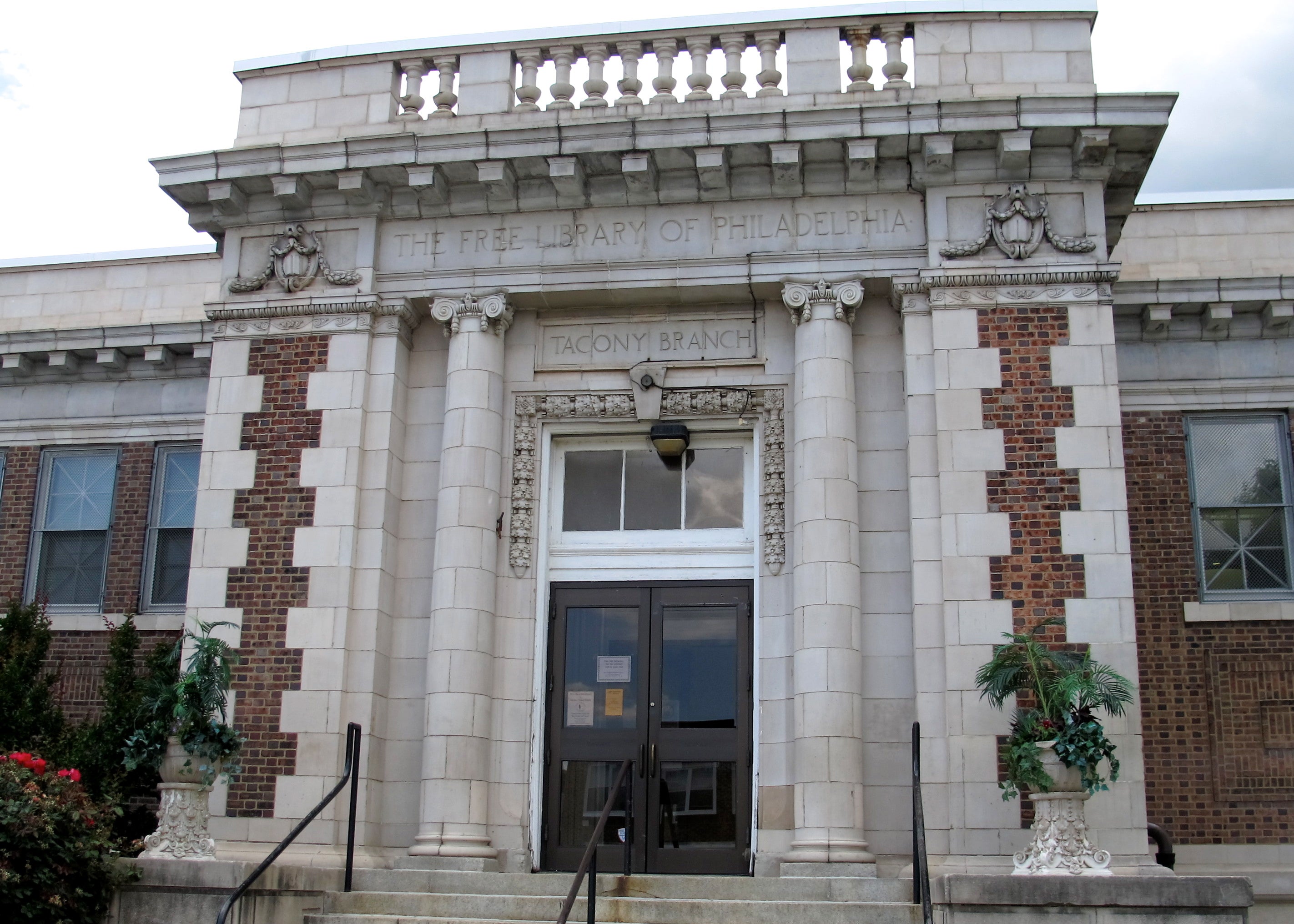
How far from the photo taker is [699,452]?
12672mm

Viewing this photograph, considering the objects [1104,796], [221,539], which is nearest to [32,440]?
[221,539]

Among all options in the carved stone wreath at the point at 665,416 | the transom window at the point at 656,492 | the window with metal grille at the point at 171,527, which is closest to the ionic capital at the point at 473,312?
the carved stone wreath at the point at 665,416

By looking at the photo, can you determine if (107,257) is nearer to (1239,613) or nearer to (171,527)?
(171,527)

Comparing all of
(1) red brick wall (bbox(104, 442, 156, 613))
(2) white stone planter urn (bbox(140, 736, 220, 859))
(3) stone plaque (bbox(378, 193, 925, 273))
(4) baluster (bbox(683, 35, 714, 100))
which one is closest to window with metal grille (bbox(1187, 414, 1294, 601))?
(3) stone plaque (bbox(378, 193, 925, 273))

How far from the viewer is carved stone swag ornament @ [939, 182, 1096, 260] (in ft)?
38.9

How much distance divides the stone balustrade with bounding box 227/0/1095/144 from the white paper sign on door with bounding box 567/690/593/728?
5109mm

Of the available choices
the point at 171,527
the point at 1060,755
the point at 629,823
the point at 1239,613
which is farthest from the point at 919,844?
the point at 171,527

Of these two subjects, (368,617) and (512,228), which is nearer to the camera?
(368,617)

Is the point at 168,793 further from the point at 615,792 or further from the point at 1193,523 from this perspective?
the point at 1193,523

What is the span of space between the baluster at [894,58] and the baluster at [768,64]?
0.93 meters

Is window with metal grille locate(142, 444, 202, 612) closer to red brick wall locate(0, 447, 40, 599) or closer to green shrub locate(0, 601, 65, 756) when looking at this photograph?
green shrub locate(0, 601, 65, 756)

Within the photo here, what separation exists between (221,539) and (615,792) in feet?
14.9

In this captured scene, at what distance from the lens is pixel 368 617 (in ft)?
38.9

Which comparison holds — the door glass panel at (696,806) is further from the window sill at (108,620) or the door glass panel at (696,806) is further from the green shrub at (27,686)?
the window sill at (108,620)
